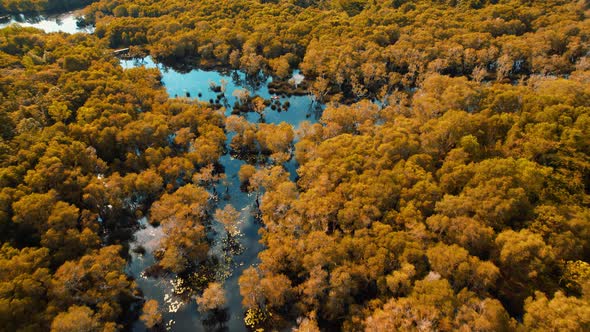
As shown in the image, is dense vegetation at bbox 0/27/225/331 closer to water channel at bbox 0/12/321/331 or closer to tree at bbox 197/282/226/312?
water channel at bbox 0/12/321/331

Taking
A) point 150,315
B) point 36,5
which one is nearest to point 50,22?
point 36,5

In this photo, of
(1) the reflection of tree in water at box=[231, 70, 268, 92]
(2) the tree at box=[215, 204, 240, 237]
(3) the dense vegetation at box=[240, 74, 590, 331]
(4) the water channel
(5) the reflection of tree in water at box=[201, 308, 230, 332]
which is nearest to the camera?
(3) the dense vegetation at box=[240, 74, 590, 331]

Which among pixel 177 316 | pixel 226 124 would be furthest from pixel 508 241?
pixel 226 124

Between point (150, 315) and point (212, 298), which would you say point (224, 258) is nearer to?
point (212, 298)

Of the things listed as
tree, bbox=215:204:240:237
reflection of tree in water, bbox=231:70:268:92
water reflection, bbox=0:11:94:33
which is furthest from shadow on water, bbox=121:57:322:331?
water reflection, bbox=0:11:94:33

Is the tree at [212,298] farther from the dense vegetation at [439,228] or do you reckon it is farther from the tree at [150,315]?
the tree at [150,315]

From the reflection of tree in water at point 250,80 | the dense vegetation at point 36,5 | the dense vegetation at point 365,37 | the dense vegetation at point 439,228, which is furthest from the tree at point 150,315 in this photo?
the dense vegetation at point 36,5
